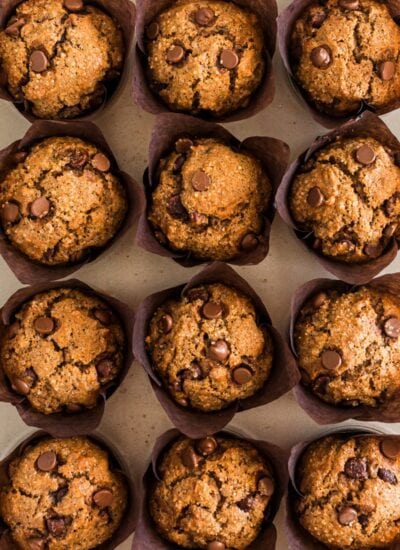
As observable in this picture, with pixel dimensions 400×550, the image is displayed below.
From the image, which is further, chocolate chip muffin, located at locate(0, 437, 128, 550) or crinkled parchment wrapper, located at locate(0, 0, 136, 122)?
crinkled parchment wrapper, located at locate(0, 0, 136, 122)

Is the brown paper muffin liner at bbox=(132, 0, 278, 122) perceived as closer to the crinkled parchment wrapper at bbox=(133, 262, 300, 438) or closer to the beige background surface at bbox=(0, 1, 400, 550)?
the beige background surface at bbox=(0, 1, 400, 550)

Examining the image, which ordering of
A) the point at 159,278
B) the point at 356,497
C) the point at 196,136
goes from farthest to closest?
1. the point at 159,278
2. the point at 196,136
3. the point at 356,497

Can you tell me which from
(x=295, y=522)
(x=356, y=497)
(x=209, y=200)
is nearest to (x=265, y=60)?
(x=209, y=200)

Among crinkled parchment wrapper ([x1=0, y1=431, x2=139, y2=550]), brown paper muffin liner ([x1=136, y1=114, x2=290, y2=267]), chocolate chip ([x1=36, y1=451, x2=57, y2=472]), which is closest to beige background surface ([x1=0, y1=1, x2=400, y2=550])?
crinkled parchment wrapper ([x1=0, y1=431, x2=139, y2=550])

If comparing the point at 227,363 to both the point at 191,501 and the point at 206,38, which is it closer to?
the point at 191,501

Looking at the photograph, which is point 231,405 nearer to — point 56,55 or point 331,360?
point 331,360

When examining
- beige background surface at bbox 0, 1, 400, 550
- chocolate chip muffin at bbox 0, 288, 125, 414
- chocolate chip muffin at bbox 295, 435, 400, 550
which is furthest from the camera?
beige background surface at bbox 0, 1, 400, 550
